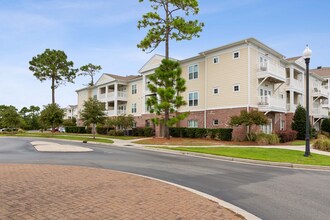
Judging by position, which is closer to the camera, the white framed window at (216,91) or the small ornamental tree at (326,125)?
the white framed window at (216,91)

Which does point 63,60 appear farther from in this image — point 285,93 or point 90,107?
point 285,93

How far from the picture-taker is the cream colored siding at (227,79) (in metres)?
27.0

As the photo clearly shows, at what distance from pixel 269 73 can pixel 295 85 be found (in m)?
9.78

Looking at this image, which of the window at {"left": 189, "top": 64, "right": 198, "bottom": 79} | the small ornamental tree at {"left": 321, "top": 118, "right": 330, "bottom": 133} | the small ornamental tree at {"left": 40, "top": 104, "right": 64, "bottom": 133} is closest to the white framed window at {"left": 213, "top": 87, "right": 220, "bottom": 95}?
the window at {"left": 189, "top": 64, "right": 198, "bottom": 79}

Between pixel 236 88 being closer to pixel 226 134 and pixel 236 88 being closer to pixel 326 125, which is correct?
pixel 226 134

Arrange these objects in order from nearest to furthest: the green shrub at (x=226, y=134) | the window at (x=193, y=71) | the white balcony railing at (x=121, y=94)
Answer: the green shrub at (x=226, y=134)
the window at (x=193, y=71)
the white balcony railing at (x=121, y=94)

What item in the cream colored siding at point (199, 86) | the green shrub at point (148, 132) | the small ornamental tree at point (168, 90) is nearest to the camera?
the small ornamental tree at point (168, 90)

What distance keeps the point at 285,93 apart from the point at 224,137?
1282 centimetres

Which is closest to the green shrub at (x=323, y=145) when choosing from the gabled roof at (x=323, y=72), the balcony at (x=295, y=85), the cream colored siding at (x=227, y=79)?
the cream colored siding at (x=227, y=79)

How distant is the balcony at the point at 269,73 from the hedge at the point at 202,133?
6.68 metres

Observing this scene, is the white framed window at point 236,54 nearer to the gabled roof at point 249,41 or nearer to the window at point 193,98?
the gabled roof at point 249,41

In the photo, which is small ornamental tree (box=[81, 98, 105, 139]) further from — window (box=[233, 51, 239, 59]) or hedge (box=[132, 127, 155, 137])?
window (box=[233, 51, 239, 59])

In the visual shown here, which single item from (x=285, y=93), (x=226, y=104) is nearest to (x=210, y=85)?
(x=226, y=104)

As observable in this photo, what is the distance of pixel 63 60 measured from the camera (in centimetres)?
4919
